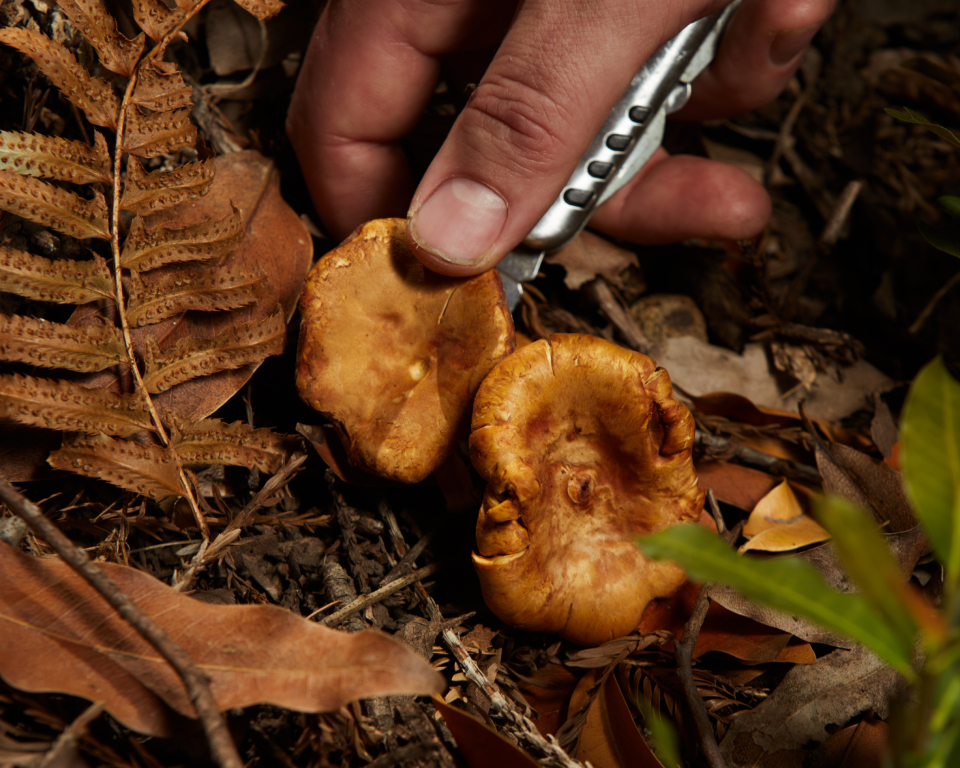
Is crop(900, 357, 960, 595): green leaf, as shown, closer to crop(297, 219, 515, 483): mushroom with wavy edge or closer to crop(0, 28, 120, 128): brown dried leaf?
crop(297, 219, 515, 483): mushroom with wavy edge

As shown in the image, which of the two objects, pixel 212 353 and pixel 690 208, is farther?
pixel 690 208

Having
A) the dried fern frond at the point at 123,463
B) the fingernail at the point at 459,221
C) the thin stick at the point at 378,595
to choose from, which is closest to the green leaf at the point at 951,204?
the fingernail at the point at 459,221

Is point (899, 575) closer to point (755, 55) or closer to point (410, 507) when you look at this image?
point (410, 507)

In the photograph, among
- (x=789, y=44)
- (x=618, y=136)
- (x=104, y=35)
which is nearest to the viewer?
(x=104, y=35)

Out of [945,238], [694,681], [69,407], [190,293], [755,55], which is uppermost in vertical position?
[755,55]

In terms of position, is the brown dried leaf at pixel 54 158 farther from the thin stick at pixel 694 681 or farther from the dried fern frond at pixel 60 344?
the thin stick at pixel 694 681

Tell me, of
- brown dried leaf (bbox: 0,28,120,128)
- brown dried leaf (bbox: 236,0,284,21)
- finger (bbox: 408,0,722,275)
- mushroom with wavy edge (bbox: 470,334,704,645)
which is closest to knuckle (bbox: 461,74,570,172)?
finger (bbox: 408,0,722,275)

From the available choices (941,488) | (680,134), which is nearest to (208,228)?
(941,488)

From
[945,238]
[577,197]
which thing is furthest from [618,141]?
[945,238]
